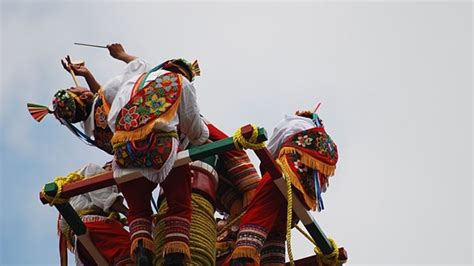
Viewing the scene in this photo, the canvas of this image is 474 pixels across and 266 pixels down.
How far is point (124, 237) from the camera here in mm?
8688

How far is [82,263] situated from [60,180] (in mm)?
881

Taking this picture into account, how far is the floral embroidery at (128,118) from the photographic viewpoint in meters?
7.75

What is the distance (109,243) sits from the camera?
8.62 m

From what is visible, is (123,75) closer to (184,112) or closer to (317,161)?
(184,112)

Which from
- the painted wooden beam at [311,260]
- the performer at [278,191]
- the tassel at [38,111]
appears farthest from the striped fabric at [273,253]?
the tassel at [38,111]

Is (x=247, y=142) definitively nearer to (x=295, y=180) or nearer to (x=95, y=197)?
(x=295, y=180)

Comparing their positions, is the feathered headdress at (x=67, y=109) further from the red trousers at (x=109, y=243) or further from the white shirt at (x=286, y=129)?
the white shirt at (x=286, y=129)

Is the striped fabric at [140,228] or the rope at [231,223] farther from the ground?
the striped fabric at [140,228]

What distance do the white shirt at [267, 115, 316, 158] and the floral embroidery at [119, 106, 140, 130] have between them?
1.39 m

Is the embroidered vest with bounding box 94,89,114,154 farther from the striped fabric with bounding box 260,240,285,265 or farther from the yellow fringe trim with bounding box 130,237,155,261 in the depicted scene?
the striped fabric with bounding box 260,240,285,265

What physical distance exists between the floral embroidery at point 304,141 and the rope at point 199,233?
0.87 meters

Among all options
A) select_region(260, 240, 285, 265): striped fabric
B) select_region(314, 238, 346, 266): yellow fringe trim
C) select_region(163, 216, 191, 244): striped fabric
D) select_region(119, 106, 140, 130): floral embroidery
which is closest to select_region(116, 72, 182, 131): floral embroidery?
select_region(119, 106, 140, 130): floral embroidery

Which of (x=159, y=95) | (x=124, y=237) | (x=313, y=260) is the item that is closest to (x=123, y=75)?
(x=159, y=95)

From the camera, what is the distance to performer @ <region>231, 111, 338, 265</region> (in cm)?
814
